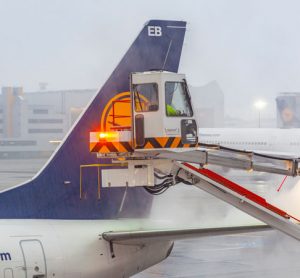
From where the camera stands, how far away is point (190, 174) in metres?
9.67

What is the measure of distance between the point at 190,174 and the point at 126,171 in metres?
0.83

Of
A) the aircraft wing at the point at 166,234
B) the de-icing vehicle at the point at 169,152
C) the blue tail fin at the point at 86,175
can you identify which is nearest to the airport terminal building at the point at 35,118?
the blue tail fin at the point at 86,175

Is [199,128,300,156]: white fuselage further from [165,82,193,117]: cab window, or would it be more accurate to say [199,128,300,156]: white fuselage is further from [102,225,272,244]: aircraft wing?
[165,82,193,117]: cab window

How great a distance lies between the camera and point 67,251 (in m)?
9.88

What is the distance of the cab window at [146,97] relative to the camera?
8.95m

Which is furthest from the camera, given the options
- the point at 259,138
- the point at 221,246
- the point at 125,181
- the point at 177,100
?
the point at 259,138

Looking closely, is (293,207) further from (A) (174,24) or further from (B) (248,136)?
(B) (248,136)

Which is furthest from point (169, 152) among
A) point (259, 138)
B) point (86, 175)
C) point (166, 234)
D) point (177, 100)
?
point (259, 138)

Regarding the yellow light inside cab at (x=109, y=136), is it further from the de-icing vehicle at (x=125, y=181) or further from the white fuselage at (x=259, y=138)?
the white fuselage at (x=259, y=138)

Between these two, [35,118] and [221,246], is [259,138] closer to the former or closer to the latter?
[221,246]

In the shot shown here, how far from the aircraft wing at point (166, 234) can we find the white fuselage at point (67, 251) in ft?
0.60

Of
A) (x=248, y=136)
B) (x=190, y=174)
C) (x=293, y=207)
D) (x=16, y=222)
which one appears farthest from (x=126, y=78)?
(x=248, y=136)

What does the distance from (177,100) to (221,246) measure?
10.2 meters

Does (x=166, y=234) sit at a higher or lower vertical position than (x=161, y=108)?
lower
